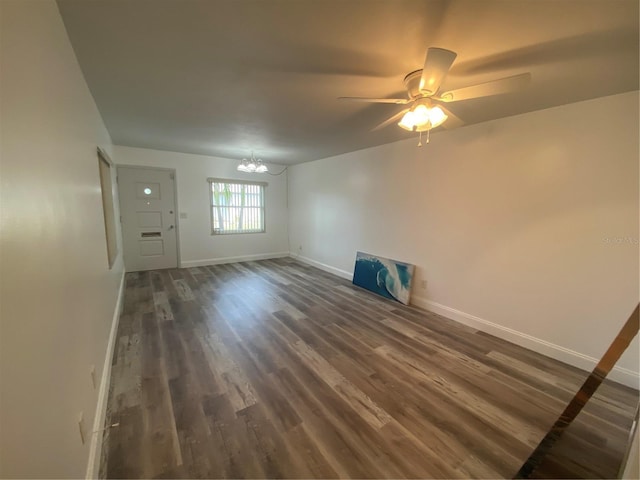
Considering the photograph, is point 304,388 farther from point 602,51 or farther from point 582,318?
Answer: point 602,51

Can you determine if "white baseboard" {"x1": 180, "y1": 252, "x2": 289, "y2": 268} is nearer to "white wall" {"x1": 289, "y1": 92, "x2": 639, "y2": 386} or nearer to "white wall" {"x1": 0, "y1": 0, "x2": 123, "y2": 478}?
"white wall" {"x1": 289, "y1": 92, "x2": 639, "y2": 386}

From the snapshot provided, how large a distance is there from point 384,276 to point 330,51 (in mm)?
3180

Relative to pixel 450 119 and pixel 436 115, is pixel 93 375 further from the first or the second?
pixel 450 119

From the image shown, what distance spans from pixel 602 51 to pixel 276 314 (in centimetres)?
364

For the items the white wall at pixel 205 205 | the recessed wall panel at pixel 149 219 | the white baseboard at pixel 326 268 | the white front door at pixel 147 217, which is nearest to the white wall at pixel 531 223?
the white baseboard at pixel 326 268

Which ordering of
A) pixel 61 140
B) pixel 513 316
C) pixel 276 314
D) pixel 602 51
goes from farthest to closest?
pixel 276 314 → pixel 513 316 → pixel 602 51 → pixel 61 140

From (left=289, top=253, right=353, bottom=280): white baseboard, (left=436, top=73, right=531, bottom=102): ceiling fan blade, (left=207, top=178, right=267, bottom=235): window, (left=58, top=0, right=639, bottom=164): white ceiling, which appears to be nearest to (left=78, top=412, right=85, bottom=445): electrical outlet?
(left=58, top=0, right=639, bottom=164): white ceiling

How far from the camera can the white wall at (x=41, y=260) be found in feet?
2.27

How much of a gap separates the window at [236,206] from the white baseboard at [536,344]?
14.7 ft

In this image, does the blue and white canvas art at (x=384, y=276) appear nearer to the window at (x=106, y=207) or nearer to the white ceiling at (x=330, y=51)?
the white ceiling at (x=330, y=51)

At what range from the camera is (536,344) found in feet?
8.50

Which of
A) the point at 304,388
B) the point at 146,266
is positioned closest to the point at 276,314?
the point at 304,388

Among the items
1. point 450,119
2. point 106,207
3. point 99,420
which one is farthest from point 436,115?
point 106,207

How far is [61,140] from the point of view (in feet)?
4.24
